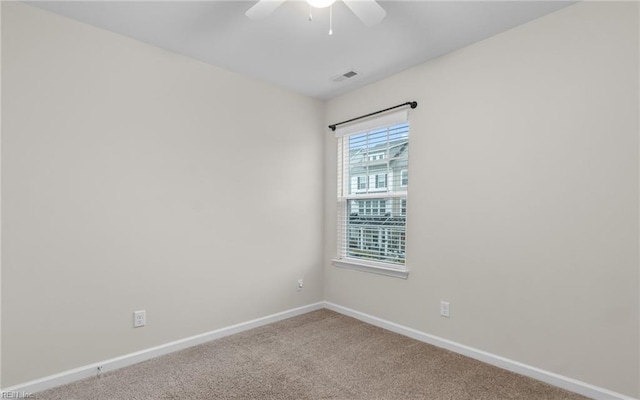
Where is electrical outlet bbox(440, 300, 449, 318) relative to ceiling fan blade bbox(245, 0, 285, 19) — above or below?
below

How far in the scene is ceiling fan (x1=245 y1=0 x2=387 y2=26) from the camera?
70.1 inches

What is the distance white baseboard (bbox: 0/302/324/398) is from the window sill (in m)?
0.82

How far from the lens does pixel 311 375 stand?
2.32 metres

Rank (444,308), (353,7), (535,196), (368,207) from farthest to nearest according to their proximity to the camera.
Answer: (368,207) → (444,308) → (535,196) → (353,7)

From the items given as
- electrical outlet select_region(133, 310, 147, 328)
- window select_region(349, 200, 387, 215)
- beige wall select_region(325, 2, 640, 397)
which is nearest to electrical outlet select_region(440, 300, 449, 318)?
beige wall select_region(325, 2, 640, 397)

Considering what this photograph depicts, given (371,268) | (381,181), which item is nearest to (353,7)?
(381,181)

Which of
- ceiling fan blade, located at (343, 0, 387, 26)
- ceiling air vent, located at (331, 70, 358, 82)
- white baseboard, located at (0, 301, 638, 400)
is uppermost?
ceiling air vent, located at (331, 70, 358, 82)

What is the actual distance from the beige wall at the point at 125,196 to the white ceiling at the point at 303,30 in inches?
8.0

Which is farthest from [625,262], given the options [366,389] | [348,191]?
[348,191]

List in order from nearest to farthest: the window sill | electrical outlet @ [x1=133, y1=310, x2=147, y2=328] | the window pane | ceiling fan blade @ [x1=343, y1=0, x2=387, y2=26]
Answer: ceiling fan blade @ [x1=343, y1=0, x2=387, y2=26] → electrical outlet @ [x1=133, y1=310, x2=147, y2=328] → the window sill → the window pane

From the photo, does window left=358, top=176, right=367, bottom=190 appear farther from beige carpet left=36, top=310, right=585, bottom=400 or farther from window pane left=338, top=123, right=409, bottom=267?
beige carpet left=36, top=310, right=585, bottom=400

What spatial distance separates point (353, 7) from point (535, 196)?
1781 mm

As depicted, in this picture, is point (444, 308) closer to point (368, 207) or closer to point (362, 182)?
point (368, 207)

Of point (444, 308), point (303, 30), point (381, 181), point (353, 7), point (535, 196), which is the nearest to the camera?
point (353, 7)
